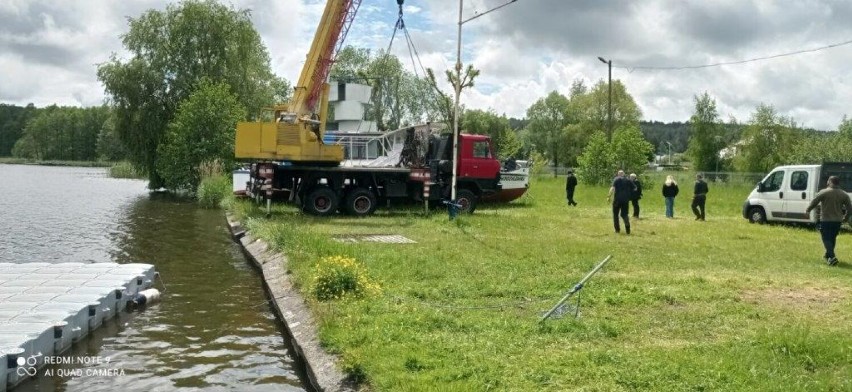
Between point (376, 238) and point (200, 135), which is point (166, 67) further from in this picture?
point (376, 238)

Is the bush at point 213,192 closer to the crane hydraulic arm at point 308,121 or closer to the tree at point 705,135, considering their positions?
the crane hydraulic arm at point 308,121

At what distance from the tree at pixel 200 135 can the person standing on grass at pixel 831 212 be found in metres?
29.1

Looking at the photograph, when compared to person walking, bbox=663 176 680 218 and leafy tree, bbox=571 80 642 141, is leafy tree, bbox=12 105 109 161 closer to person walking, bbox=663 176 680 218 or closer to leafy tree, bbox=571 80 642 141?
leafy tree, bbox=571 80 642 141

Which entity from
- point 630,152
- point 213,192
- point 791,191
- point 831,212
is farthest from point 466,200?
point 630,152

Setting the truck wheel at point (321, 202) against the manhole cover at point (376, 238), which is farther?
the truck wheel at point (321, 202)

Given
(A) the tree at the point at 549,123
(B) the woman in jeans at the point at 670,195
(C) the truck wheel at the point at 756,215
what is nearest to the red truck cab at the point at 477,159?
(B) the woman in jeans at the point at 670,195

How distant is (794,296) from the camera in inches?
372

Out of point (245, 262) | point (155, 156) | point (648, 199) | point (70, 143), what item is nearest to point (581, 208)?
point (648, 199)

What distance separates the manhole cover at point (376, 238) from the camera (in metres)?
15.0

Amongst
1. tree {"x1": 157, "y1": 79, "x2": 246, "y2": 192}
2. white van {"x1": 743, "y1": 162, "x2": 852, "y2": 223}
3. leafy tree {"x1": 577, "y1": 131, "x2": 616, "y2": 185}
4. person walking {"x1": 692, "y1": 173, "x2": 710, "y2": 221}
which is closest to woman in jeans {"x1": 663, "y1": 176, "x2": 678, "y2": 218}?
person walking {"x1": 692, "y1": 173, "x2": 710, "y2": 221}

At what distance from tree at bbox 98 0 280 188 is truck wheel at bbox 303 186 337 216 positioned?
21.5 m

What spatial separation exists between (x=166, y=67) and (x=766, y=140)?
53.3 metres

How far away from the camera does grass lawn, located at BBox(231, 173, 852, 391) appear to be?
569cm

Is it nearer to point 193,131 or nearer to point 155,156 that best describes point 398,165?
point 193,131
